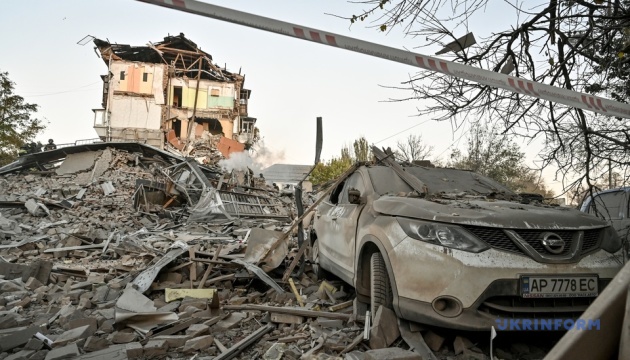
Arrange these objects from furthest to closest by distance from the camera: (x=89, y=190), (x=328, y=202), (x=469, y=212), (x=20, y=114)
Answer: (x=20, y=114) < (x=89, y=190) < (x=328, y=202) < (x=469, y=212)

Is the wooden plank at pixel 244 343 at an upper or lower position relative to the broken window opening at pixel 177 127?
lower

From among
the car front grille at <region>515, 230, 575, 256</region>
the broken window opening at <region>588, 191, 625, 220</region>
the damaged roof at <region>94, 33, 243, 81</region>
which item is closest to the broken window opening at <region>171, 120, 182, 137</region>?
the damaged roof at <region>94, 33, 243, 81</region>

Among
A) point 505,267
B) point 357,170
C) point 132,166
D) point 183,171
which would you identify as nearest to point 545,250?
point 505,267

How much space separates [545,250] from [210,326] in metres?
3.00

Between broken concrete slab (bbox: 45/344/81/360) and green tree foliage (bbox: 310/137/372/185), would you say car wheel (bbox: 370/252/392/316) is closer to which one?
broken concrete slab (bbox: 45/344/81/360)

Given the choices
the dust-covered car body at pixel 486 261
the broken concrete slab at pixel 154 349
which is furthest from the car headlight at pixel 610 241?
the broken concrete slab at pixel 154 349

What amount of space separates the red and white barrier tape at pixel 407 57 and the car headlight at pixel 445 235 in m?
1.23

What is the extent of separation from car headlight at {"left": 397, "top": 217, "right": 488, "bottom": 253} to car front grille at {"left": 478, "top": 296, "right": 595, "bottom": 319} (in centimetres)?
38

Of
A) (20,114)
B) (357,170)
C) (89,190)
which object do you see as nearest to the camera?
(357,170)

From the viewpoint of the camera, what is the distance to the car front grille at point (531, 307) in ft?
7.95

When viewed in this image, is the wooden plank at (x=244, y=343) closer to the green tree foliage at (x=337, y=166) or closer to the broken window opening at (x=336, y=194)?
the broken window opening at (x=336, y=194)

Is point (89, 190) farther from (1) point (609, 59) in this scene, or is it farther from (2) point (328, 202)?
(1) point (609, 59)

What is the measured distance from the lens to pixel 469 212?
2703mm

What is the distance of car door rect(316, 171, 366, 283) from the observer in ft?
12.1
